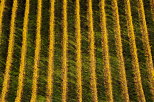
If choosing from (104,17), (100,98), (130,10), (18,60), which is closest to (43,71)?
(18,60)

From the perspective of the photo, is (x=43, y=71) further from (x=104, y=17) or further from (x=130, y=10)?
(x=130, y=10)

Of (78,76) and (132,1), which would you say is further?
(132,1)

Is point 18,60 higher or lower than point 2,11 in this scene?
lower

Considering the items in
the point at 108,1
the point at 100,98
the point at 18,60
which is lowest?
the point at 100,98

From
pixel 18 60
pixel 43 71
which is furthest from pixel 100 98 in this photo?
pixel 18 60

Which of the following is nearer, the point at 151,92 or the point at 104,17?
the point at 151,92

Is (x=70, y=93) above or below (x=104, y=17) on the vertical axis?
below

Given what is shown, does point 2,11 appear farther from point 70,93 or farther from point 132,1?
point 132,1
